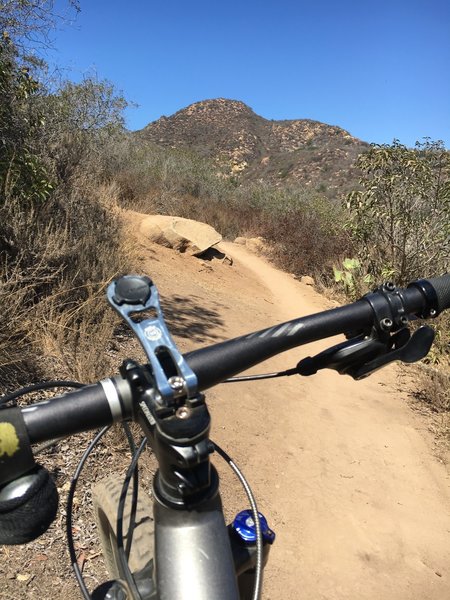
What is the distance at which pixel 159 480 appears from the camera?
84cm


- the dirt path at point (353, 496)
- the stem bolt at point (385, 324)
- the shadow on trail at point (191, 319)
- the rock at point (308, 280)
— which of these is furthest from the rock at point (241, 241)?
the stem bolt at point (385, 324)

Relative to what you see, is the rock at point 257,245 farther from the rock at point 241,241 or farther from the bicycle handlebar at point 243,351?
the bicycle handlebar at point 243,351

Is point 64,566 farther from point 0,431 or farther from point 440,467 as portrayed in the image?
point 440,467

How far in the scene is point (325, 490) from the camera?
3.86 metres

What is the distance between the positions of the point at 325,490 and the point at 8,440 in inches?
142

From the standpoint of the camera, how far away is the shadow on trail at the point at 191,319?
19.8 feet

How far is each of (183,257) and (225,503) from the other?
7053mm

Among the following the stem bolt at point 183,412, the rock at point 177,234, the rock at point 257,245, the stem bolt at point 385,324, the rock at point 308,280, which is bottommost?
the rock at point 308,280

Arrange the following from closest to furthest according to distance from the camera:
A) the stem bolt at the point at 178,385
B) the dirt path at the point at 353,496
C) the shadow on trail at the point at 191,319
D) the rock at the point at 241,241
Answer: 1. the stem bolt at the point at 178,385
2. the dirt path at the point at 353,496
3. the shadow on trail at the point at 191,319
4. the rock at the point at 241,241

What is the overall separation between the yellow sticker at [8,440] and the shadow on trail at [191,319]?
5.06 m

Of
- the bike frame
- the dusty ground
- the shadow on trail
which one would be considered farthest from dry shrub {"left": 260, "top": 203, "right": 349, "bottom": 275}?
the bike frame

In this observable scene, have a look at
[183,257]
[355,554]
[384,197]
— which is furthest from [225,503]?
[183,257]

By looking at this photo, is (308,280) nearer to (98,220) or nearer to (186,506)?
(98,220)

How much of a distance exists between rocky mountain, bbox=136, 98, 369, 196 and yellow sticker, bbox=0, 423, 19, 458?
4346 centimetres
